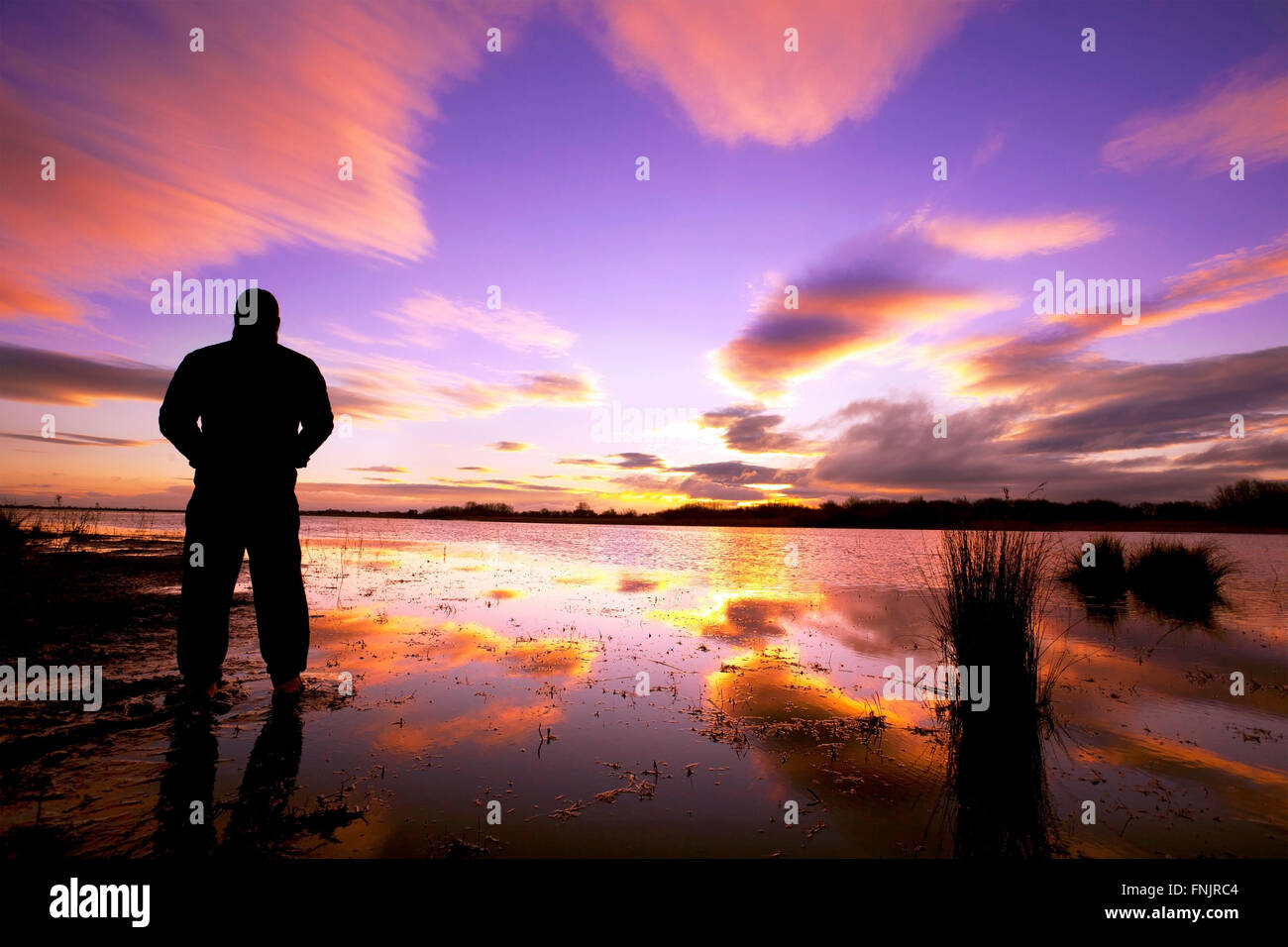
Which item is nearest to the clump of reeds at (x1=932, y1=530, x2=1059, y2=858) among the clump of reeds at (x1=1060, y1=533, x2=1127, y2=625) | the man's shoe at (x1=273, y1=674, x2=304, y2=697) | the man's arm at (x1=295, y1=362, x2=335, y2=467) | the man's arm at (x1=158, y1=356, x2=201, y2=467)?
the man's shoe at (x1=273, y1=674, x2=304, y2=697)

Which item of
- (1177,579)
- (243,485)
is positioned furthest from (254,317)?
(1177,579)

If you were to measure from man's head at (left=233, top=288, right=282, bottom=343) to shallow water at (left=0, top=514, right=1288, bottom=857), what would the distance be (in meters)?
3.40

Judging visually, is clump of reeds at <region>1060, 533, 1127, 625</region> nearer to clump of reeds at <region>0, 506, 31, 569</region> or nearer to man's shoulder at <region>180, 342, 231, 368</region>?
man's shoulder at <region>180, 342, 231, 368</region>

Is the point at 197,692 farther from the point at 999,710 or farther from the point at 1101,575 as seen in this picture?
the point at 1101,575

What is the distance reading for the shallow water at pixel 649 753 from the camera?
3.14 m

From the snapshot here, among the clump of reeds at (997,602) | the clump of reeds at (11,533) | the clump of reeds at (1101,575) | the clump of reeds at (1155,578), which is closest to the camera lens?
the clump of reeds at (997,602)

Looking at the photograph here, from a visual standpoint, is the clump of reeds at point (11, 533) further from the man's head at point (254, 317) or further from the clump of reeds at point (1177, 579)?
the clump of reeds at point (1177, 579)

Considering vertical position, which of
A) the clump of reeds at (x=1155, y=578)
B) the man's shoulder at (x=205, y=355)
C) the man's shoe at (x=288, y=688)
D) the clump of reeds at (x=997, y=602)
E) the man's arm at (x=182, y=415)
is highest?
the man's shoulder at (x=205, y=355)

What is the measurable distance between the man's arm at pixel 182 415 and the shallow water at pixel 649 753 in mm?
2297

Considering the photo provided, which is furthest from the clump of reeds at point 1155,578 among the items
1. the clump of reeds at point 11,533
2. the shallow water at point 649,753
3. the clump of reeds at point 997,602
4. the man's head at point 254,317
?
the clump of reeds at point 11,533

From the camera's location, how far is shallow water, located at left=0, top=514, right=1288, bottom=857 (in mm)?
3141

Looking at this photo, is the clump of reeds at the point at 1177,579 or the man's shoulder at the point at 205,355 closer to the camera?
the man's shoulder at the point at 205,355
